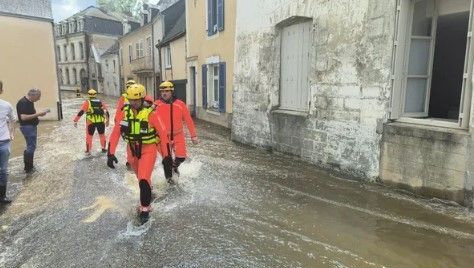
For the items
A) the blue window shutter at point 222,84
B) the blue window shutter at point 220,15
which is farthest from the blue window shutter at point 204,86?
the blue window shutter at point 220,15

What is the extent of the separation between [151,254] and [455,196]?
4.39 m

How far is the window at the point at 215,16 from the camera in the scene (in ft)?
46.6

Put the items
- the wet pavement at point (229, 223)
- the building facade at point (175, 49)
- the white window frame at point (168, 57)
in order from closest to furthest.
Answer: the wet pavement at point (229, 223) < the building facade at point (175, 49) < the white window frame at point (168, 57)

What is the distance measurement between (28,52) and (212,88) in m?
8.41

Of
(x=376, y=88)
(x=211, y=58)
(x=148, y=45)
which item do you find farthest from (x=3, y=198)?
(x=148, y=45)

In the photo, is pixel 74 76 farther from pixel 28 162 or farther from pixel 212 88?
pixel 28 162

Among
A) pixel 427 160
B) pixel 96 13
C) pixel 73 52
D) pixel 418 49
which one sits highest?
pixel 96 13

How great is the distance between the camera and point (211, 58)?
50.7ft

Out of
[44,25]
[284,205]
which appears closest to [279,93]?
[284,205]

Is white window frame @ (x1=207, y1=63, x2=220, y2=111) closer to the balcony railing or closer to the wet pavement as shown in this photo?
the wet pavement

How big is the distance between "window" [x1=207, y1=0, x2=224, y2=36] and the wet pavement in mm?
8123

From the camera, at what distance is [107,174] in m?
7.64

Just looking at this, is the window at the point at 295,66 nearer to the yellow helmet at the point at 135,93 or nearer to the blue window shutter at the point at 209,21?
the yellow helmet at the point at 135,93

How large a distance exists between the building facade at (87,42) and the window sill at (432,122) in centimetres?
4367
